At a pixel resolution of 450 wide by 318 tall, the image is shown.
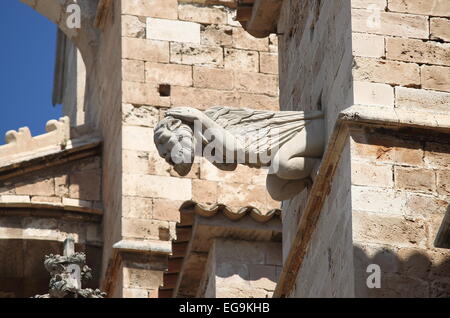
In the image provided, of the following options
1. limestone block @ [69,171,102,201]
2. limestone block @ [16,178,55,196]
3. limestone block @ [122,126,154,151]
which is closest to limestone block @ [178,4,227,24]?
limestone block @ [122,126,154,151]

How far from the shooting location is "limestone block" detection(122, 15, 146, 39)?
1645cm

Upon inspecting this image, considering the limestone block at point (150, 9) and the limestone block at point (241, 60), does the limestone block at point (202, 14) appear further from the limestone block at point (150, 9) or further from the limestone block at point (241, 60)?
the limestone block at point (241, 60)

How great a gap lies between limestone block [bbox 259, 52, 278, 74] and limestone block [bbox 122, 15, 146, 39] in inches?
43.0

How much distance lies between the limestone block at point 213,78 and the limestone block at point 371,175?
6.59m

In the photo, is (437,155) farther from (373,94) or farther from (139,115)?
(139,115)

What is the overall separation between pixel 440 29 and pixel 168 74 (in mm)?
6205

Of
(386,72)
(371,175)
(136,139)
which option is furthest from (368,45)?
(136,139)

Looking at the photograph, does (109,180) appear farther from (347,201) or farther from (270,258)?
(347,201)

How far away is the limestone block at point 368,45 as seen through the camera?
33.2 feet

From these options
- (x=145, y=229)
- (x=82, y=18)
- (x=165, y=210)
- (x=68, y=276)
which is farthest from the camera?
(x=82, y=18)

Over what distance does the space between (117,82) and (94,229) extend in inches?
56.1

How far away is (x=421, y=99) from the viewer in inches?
398
